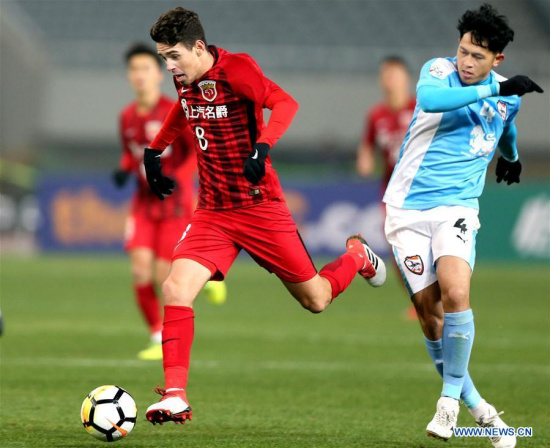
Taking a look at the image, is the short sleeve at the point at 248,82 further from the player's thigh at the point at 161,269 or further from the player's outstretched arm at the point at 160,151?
the player's thigh at the point at 161,269

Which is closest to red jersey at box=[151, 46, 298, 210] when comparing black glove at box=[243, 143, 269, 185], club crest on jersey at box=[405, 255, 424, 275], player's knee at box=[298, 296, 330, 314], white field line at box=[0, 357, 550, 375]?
black glove at box=[243, 143, 269, 185]

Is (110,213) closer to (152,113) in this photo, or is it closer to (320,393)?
(152,113)

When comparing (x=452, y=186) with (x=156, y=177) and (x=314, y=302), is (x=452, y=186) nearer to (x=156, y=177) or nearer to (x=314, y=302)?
(x=314, y=302)

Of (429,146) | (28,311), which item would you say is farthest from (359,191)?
(429,146)

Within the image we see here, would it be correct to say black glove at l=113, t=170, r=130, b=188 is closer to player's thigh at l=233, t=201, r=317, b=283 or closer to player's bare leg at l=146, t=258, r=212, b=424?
player's thigh at l=233, t=201, r=317, b=283

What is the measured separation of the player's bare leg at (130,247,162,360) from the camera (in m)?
9.09

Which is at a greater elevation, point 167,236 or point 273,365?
point 167,236

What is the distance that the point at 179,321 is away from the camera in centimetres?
550

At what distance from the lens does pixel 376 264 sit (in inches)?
271

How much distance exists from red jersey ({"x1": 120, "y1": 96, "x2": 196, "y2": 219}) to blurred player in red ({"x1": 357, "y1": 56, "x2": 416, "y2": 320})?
316 centimetres

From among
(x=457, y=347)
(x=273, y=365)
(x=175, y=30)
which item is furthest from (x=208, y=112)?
(x=273, y=365)

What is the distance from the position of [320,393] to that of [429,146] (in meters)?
2.23

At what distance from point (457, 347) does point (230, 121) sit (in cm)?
173

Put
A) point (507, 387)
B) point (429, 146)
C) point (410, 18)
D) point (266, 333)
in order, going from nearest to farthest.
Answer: point (429, 146) < point (507, 387) < point (266, 333) < point (410, 18)
